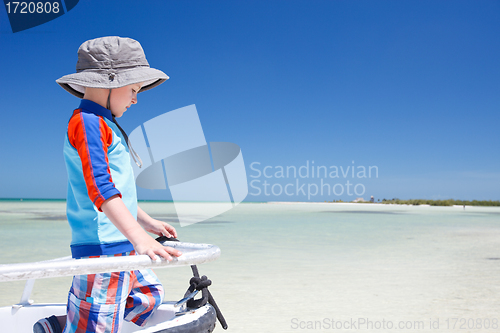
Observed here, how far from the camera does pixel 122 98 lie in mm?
1129

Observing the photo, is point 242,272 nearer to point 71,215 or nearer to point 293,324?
point 293,324

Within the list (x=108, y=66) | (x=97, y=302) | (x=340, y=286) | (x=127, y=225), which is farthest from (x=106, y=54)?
(x=340, y=286)

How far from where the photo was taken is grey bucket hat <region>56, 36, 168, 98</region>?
1.04 metres

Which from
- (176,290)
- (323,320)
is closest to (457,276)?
(323,320)

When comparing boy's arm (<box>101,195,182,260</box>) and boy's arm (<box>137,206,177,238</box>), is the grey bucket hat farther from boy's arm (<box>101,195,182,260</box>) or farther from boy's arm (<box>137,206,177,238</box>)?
boy's arm (<box>137,206,177,238</box>)

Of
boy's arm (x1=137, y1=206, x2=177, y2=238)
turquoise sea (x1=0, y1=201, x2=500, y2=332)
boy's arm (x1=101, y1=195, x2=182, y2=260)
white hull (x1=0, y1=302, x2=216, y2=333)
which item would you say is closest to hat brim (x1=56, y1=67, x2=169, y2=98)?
boy's arm (x1=101, y1=195, x2=182, y2=260)

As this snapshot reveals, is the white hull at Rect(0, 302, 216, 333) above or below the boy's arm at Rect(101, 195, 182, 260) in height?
below

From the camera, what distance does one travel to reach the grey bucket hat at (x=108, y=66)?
3.43 feet

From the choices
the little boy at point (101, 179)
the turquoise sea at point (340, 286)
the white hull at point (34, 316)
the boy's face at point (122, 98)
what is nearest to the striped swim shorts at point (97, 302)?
the little boy at point (101, 179)

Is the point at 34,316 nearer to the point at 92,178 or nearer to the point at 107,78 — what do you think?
the point at 92,178

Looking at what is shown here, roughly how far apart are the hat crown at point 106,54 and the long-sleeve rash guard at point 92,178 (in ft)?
0.34

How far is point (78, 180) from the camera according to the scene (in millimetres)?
1037

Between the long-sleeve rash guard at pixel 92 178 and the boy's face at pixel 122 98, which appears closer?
the long-sleeve rash guard at pixel 92 178

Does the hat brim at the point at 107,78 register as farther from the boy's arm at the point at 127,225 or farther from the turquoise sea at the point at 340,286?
the turquoise sea at the point at 340,286
